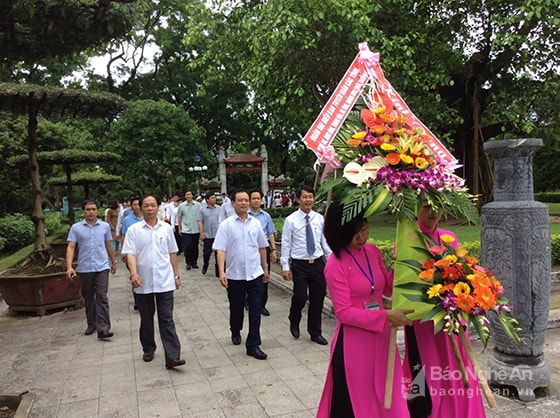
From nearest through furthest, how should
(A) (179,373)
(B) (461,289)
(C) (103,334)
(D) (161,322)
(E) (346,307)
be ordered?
(B) (461,289) → (E) (346,307) → (A) (179,373) → (D) (161,322) → (C) (103,334)

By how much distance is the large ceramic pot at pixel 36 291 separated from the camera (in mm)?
6676

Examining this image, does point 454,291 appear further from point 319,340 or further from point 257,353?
point 319,340

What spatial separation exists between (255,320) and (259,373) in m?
0.60

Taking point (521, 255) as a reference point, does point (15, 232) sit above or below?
below

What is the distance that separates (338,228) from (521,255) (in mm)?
1898

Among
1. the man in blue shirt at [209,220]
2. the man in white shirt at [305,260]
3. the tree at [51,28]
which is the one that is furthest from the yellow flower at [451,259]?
the man in blue shirt at [209,220]

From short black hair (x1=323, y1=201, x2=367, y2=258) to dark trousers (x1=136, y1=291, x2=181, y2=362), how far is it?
2597 mm

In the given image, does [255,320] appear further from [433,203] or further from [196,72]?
[196,72]

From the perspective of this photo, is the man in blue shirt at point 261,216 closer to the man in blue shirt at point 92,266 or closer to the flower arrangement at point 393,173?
the man in blue shirt at point 92,266

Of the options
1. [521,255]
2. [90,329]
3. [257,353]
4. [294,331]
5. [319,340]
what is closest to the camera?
[521,255]

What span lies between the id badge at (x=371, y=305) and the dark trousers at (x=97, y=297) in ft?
13.4

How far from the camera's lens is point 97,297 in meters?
5.66

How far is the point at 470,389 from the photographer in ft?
8.06

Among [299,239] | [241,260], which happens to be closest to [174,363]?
[241,260]
